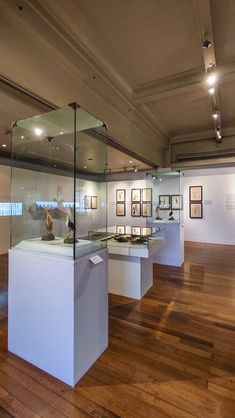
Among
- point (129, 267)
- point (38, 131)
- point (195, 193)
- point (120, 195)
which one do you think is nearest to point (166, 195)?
point (195, 193)

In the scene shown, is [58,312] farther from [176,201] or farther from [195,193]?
[195,193]

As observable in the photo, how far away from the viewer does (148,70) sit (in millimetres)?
3166

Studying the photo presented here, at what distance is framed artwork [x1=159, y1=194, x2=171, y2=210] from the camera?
5695 millimetres

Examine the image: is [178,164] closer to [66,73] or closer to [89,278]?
[66,73]

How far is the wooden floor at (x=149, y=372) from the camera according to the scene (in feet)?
4.83

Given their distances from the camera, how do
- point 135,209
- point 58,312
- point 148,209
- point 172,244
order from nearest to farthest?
point 58,312, point 172,244, point 148,209, point 135,209

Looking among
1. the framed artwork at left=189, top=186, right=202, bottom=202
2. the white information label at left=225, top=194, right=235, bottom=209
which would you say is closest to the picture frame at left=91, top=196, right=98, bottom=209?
the framed artwork at left=189, top=186, right=202, bottom=202

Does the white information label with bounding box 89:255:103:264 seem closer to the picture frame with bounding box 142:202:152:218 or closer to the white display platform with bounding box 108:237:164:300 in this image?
the white display platform with bounding box 108:237:164:300

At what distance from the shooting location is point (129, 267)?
319 centimetres

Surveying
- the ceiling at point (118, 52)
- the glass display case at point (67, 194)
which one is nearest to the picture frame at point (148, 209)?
the ceiling at point (118, 52)

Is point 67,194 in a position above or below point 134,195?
A: below

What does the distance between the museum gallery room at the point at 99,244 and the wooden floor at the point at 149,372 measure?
1 cm

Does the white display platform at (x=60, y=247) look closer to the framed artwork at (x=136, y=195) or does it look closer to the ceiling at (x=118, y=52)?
the ceiling at (x=118, y=52)

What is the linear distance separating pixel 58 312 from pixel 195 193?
7.14 metres
